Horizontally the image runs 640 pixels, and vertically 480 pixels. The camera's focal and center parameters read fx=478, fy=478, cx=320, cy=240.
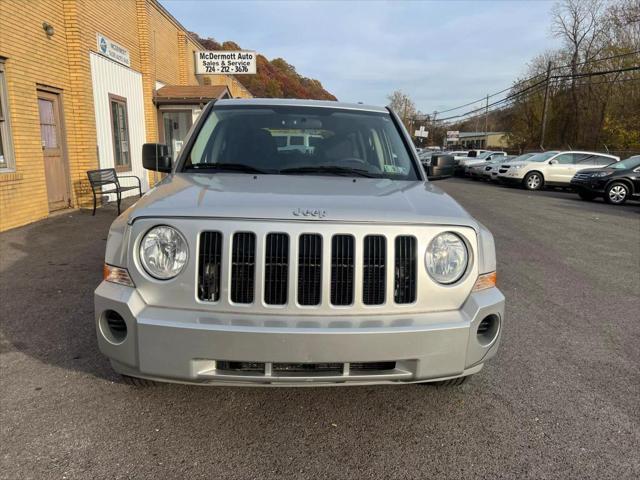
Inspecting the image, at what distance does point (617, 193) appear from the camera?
14.6 m

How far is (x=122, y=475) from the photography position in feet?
7.18

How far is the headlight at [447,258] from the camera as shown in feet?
7.70

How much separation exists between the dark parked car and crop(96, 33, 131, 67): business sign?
1429 cm

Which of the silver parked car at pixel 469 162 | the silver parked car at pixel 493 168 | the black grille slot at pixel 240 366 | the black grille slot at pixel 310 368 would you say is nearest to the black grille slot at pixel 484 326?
the black grille slot at pixel 310 368

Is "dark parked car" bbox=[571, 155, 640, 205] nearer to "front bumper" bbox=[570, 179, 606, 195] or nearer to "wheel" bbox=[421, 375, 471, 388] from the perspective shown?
"front bumper" bbox=[570, 179, 606, 195]

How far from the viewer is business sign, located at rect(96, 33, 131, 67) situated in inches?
444

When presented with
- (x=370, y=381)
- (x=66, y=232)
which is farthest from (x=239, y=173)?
(x=66, y=232)

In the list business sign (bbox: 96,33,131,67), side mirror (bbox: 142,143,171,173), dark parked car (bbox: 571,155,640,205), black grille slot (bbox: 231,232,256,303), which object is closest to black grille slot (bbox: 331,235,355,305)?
black grille slot (bbox: 231,232,256,303)

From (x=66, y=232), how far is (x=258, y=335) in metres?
7.09

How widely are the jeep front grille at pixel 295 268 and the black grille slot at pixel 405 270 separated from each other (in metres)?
0.04

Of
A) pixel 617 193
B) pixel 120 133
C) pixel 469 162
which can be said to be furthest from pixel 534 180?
pixel 120 133

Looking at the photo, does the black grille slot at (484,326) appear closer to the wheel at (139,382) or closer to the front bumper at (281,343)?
the front bumper at (281,343)

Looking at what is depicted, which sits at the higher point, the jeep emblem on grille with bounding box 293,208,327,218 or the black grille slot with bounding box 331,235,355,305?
the jeep emblem on grille with bounding box 293,208,327,218

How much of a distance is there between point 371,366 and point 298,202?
868 millimetres
